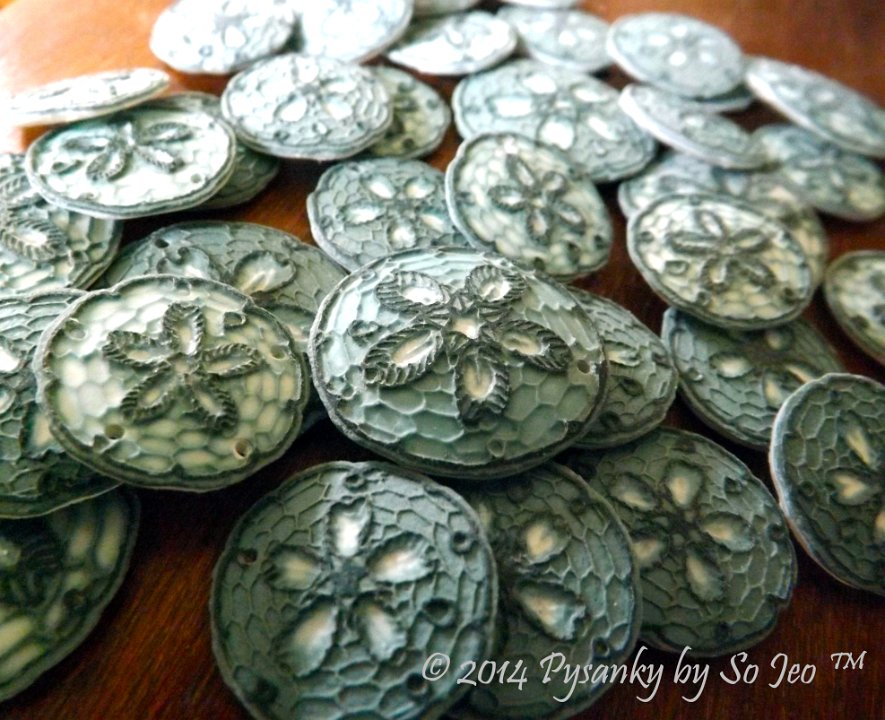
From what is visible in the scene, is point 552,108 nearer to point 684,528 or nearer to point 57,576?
point 684,528

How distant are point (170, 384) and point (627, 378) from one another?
28.8 inches

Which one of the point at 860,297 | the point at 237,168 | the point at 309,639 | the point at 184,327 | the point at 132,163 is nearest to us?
the point at 309,639

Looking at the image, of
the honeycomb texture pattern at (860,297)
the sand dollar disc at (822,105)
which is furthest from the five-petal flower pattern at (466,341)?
the sand dollar disc at (822,105)

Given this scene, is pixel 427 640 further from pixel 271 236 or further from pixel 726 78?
pixel 726 78

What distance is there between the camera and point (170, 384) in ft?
3.01

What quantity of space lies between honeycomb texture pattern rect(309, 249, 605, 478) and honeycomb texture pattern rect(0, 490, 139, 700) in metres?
0.34

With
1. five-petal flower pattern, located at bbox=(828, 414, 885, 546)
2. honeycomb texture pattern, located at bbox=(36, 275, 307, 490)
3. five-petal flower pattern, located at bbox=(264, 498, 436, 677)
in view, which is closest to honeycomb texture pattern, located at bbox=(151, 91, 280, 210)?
honeycomb texture pattern, located at bbox=(36, 275, 307, 490)

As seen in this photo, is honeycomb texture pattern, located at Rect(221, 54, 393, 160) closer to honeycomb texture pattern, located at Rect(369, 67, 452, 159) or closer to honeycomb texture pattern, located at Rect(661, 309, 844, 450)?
honeycomb texture pattern, located at Rect(369, 67, 452, 159)

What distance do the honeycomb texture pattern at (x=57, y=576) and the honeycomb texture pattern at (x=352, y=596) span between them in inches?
5.9

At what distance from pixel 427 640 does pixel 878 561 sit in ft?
2.56

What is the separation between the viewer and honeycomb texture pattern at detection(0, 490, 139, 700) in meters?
0.81

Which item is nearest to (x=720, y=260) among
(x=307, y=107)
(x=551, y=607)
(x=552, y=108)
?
(x=552, y=108)

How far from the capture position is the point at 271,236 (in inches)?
49.6

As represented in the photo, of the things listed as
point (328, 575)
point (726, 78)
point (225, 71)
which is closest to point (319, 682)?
point (328, 575)
